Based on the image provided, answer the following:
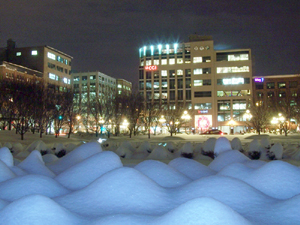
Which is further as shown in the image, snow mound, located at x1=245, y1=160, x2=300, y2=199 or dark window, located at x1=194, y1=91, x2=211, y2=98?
dark window, located at x1=194, y1=91, x2=211, y2=98

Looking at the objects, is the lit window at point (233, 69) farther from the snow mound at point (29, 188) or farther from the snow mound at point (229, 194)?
the snow mound at point (29, 188)

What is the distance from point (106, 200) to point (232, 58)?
298 feet

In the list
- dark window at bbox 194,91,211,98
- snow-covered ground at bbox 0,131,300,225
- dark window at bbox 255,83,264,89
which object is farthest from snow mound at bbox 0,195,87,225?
dark window at bbox 255,83,264,89

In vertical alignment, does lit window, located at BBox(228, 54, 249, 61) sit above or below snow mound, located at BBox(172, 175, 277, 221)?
above

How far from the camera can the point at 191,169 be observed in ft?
33.9

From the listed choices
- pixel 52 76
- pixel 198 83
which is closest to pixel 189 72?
pixel 198 83

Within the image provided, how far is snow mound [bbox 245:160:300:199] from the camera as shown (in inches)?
293

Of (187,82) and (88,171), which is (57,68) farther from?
(88,171)

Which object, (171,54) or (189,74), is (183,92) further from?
(171,54)

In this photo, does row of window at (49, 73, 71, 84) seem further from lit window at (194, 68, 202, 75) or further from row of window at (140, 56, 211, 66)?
lit window at (194, 68, 202, 75)

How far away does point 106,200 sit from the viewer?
21.3 feet

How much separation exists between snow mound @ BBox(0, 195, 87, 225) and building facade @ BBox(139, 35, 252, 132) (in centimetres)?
7925

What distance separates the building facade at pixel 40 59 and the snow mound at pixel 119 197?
288 ft

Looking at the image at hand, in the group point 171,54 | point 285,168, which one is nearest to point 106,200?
point 285,168
